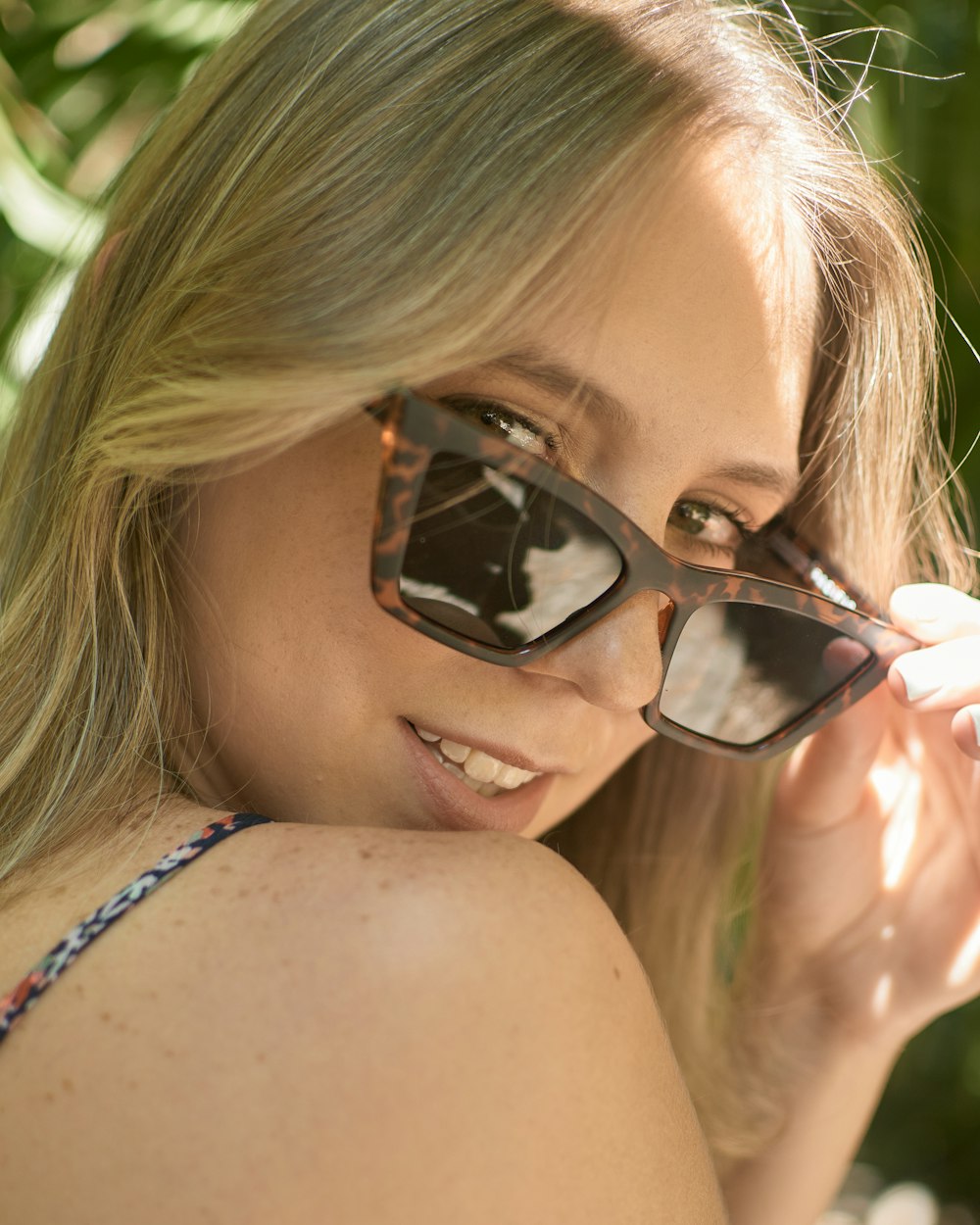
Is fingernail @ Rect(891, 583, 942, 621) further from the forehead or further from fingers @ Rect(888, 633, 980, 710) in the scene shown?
the forehead

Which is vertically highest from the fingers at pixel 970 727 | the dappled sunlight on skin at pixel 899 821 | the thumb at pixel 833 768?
the fingers at pixel 970 727

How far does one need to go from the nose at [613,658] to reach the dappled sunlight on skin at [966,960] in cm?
70

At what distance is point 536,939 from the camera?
0.75 m

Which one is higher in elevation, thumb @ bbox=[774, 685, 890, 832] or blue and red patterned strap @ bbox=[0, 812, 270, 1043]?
blue and red patterned strap @ bbox=[0, 812, 270, 1043]

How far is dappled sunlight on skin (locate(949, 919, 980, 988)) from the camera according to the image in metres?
1.40

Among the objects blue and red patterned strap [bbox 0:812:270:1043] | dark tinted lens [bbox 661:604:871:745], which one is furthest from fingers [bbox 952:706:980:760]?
blue and red patterned strap [bbox 0:812:270:1043]

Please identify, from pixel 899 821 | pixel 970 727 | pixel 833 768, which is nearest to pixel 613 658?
pixel 970 727

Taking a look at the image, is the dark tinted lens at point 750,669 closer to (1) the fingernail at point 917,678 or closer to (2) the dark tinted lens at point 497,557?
(1) the fingernail at point 917,678

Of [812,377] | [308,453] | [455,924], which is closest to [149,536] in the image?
[308,453]

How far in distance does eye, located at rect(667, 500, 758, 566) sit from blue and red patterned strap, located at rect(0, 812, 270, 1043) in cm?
54

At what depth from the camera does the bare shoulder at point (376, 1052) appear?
0.66 m

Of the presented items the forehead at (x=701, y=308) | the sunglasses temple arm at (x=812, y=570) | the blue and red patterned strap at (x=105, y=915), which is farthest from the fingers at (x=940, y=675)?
the blue and red patterned strap at (x=105, y=915)

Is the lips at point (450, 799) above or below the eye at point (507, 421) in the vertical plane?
below

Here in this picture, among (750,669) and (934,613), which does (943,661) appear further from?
(750,669)
